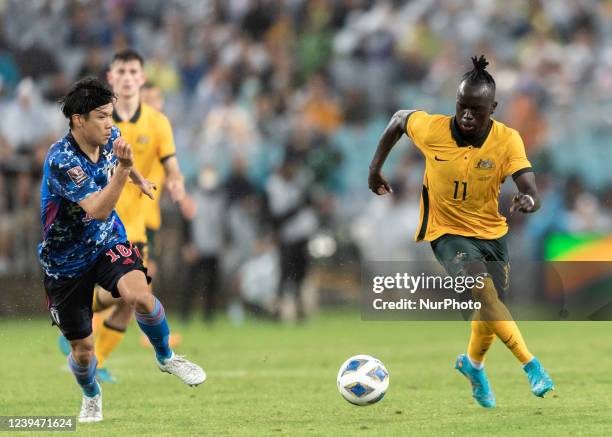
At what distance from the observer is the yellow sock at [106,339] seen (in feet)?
32.8

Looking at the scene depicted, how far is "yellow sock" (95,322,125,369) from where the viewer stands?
9992 mm

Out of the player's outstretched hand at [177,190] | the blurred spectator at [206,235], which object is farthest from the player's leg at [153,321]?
the blurred spectator at [206,235]

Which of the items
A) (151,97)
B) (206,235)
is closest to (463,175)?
(151,97)

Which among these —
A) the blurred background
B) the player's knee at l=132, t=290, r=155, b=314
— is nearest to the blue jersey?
the player's knee at l=132, t=290, r=155, b=314

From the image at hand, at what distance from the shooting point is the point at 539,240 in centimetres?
1680

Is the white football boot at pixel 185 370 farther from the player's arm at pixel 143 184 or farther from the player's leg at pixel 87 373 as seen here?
the player's arm at pixel 143 184

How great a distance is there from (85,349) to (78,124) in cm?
150

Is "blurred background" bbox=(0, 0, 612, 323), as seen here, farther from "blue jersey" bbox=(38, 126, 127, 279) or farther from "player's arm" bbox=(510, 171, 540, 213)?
"blue jersey" bbox=(38, 126, 127, 279)

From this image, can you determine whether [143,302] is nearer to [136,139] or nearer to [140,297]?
[140,297]

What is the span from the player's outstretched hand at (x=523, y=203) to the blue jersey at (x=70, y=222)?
2589 millimetres

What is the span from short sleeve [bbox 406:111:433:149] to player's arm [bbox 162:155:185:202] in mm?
2052

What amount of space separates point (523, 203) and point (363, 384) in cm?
162

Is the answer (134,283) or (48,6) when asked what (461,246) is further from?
(48,6)

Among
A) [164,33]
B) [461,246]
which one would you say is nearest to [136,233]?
[461,246]
